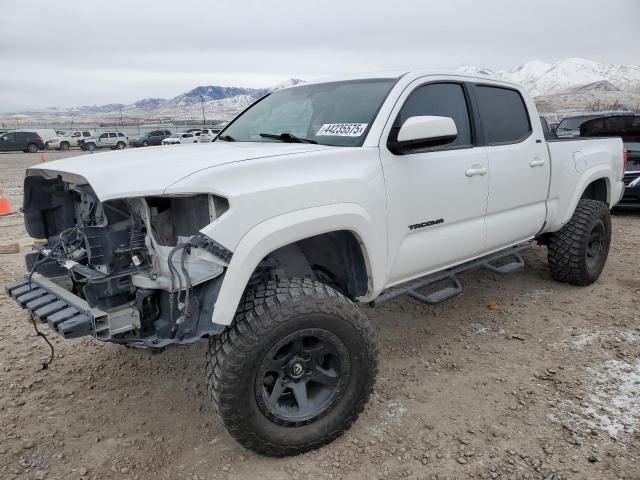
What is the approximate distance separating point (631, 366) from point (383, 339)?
5.72 ft

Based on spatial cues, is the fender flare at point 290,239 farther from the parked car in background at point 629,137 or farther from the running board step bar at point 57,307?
the parked car in background at point 629,137

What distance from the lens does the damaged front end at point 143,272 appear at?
7.56 feet

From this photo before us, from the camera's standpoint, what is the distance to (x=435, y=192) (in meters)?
3.18

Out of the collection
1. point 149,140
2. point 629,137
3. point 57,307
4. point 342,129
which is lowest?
point 57,307

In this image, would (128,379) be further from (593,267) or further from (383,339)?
(593,267)

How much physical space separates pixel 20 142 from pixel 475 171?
3650 cm

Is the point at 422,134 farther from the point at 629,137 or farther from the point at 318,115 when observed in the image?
the point at 629,137

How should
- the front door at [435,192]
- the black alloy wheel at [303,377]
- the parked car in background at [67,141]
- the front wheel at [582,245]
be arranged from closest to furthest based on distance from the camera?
the black alloy wheel at [303,377]
the front door at [435,192]
the front wheel at [582,245]
the parked car in background at [67,141]

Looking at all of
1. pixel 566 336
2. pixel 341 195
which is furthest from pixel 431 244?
pixel 566 336

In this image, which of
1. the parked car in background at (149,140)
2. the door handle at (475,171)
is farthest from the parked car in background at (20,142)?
the door handle at (475,171)

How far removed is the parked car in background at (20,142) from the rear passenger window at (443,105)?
3593 centimetres

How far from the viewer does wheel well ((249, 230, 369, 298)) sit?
2.83m

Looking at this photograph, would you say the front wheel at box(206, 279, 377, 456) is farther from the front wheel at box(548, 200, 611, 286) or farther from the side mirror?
the front wheel at box(548, 200, 611, 286)

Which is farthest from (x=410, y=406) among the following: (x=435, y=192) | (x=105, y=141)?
(x=105, y=141)
